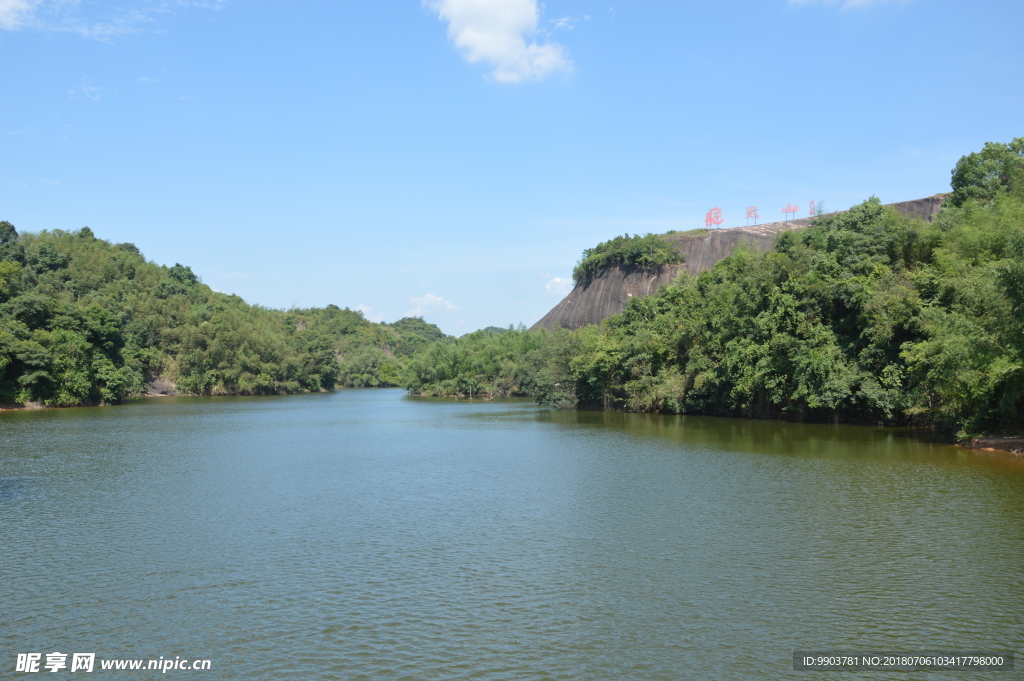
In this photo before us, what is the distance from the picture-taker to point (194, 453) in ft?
89.6

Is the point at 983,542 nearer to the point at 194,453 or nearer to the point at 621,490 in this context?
the point at 621,490

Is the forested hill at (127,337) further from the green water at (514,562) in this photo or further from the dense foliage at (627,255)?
the dense foliage at (627,255)

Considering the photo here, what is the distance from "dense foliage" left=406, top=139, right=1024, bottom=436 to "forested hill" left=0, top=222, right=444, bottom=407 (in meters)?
37.1

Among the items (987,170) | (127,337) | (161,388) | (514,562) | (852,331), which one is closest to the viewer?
(514,562)

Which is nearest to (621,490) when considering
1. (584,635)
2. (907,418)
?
(584,635)

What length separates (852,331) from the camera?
3297 cm

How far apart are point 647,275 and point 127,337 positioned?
56.7 metres

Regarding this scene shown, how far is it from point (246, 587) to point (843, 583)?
9303 millimetres

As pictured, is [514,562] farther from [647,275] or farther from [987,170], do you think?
[647,275]

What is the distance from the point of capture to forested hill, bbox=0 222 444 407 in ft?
168

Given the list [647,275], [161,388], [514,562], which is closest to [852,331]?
[514,562]

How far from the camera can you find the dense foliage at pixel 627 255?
81062 mm

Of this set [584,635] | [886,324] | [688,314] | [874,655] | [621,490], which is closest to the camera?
[874,655]

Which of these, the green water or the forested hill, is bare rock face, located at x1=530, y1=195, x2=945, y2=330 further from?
the green water
